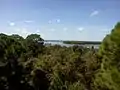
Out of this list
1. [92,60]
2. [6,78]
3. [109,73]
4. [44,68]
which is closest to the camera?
[109,73]

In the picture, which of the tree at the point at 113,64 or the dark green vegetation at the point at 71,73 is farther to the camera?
the dark green vegetation at the point at 71,73

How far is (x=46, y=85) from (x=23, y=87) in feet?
16.4

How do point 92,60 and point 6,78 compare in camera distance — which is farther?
point 92,60

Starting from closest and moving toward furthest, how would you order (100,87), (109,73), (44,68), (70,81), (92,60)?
(109,73) → (100,87) → (70,81) → (92,60) → (44,68)

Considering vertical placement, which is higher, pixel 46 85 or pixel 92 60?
pixel 92 60

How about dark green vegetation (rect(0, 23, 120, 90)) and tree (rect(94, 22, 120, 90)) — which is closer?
tree (rect(94, 22, 120, 90))

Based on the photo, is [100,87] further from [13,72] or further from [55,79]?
[13,72]

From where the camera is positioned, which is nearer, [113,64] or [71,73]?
[113,64]

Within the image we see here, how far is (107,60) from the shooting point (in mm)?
20828

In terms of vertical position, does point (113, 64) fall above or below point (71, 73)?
above

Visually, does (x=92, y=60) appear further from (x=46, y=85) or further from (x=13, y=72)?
(x=13, y=72)

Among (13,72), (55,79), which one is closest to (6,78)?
(13,72)

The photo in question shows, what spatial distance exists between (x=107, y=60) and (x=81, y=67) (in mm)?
11872

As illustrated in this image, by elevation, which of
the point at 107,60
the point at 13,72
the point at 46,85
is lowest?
the point at 46,85
